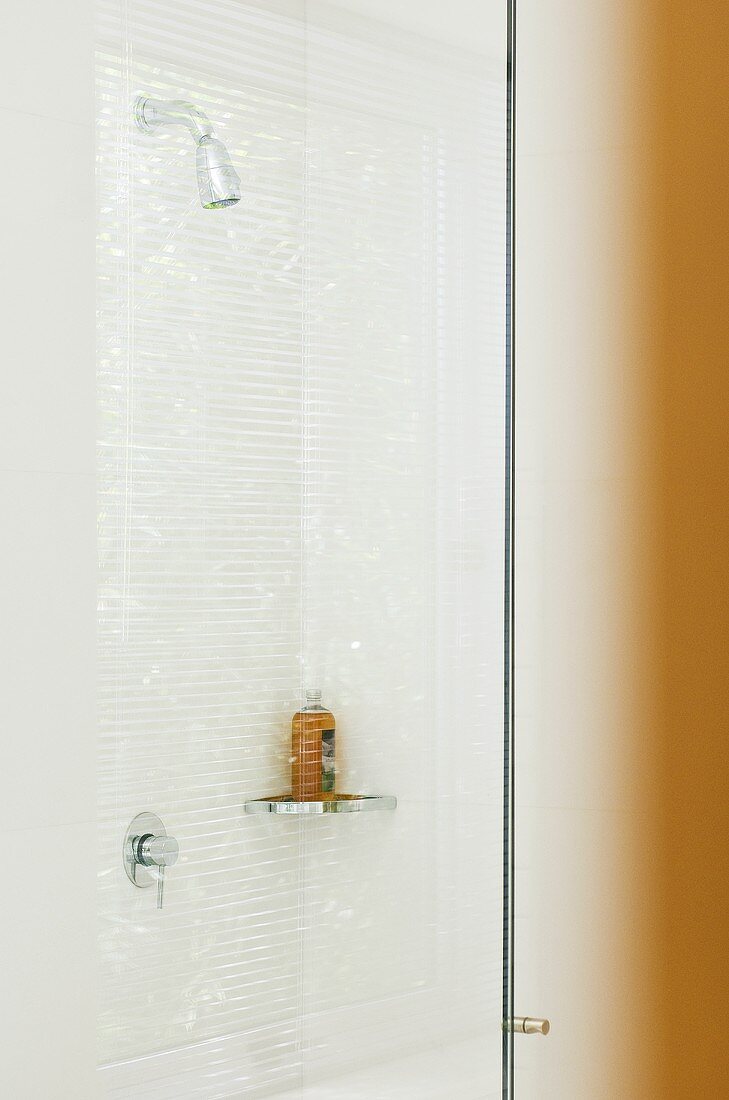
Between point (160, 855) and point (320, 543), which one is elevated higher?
point (320, 543)

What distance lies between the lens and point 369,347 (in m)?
0.90

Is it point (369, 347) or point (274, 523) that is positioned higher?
point (369, 347)

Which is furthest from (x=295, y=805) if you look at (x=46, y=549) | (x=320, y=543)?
(x=46, y=549)

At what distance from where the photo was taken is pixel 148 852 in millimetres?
917

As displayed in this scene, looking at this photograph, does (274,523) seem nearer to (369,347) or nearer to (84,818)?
(369,347)

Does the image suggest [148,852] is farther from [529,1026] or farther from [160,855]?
[529,1026]

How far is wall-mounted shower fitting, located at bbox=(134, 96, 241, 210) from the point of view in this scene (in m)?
0.92

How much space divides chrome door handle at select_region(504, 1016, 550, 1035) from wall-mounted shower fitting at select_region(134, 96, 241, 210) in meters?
0.73

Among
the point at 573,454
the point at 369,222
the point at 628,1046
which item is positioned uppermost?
the point at 369,222

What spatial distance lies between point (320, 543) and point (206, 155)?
351 mm

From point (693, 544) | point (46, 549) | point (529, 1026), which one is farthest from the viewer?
point (46, 549)

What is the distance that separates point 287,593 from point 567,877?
332 millimetres

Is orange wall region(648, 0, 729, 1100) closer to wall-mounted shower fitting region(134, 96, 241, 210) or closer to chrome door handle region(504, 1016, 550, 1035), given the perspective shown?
chrome door handle region(504, 1016, 550, 1035)

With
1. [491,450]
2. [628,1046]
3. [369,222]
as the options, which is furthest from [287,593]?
[628,1046]
